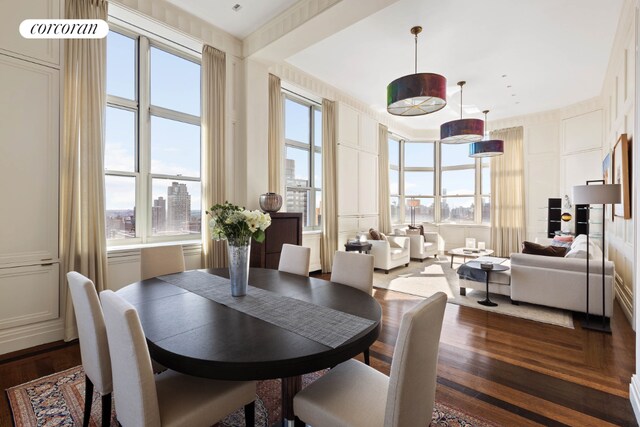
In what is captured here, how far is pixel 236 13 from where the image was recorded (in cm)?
361

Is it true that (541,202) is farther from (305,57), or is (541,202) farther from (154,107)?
(154,107)

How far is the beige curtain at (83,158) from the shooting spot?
9.22ft

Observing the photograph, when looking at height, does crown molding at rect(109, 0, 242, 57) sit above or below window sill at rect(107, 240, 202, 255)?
above

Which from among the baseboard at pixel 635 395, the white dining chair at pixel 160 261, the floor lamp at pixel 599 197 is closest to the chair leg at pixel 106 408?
the white dining chair at pixel 160 261

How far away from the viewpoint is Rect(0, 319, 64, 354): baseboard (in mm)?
2580

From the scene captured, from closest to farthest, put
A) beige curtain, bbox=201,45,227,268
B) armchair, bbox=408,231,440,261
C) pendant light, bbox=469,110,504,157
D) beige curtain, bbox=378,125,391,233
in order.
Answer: beige curtain, bbox=201,45,227,268, pendant light, bbox=469,110,504,157, armchair, bbox=408,231,440,261, beige curtain, bbox=378,125,391,233

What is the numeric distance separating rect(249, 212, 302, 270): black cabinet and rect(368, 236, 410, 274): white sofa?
2.07 m

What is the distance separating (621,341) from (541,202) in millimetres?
5318

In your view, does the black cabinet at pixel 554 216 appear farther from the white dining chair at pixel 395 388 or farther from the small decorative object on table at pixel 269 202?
the white dining chair at pixel 395 388

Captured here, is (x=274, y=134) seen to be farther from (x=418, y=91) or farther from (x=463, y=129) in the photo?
(x=463, y=129)

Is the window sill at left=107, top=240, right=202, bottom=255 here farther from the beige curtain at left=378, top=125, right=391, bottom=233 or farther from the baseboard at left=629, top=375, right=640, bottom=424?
the beige curtain at left=378, top=125, right=391, bottom=233

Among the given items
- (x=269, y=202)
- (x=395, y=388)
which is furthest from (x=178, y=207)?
(x=395, y=388)

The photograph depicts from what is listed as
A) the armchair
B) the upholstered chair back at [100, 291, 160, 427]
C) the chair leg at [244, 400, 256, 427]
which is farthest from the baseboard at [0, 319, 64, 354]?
the armchair

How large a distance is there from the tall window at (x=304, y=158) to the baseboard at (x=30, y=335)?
345 cm
